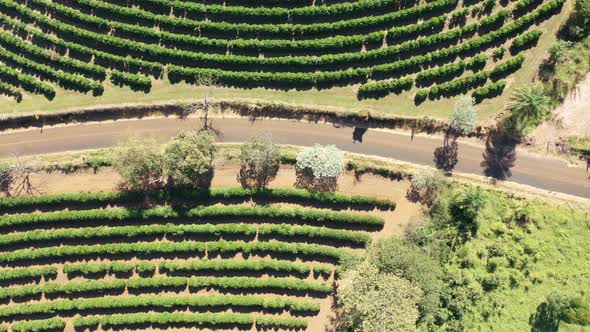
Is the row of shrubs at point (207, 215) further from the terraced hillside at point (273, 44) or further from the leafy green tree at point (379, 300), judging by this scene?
the terraced hillside at point (273, 44)

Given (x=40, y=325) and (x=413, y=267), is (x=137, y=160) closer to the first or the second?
(x=40, y=325)

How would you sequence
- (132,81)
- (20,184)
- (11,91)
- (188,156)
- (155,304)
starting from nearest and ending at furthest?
(188,156) < (155,304) < (20,184) < (132,81) < (11,91)

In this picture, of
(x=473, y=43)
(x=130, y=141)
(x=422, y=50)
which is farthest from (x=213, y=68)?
(x=473, y=43)

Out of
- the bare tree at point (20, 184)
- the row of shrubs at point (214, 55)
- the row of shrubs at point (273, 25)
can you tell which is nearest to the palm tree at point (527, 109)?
the row of shrubs at point (214, 55)

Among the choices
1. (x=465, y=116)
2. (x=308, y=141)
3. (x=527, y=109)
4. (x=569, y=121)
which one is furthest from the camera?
(x=308, y=141)

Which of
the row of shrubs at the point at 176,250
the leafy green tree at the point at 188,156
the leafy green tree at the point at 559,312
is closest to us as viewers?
the leafy green tree at the point at 559,312

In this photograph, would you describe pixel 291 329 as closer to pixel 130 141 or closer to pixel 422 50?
pixel 130 141

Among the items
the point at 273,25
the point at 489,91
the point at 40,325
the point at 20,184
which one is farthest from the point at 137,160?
the point at 489,91

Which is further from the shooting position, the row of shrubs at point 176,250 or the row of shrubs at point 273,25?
the row of shrubs at point 273,25
